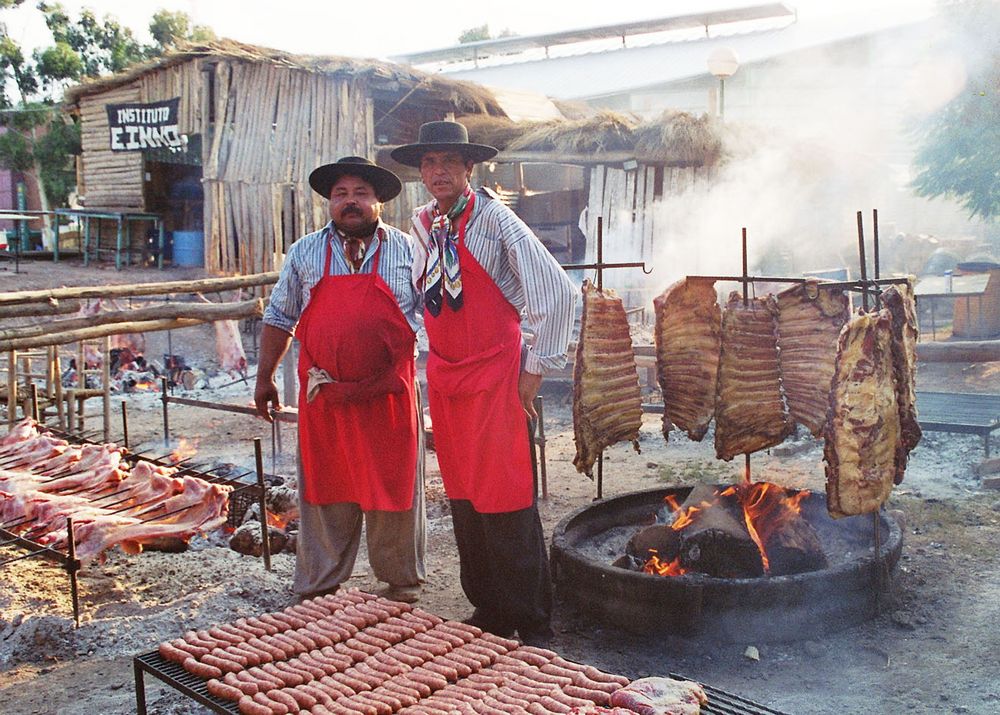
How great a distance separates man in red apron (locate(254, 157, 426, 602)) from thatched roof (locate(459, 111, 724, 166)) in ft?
33.8

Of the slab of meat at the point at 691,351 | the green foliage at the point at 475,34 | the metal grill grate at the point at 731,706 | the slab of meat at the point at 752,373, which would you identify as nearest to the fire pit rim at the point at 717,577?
the slab of meat at the point at 752,373

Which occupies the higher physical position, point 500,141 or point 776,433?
point 500,141

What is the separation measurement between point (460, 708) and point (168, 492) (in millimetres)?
4102

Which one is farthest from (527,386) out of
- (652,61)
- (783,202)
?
(652,61)

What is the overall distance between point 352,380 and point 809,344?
2.81 m

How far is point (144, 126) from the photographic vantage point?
2061 centimetres

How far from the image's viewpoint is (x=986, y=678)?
170 inches

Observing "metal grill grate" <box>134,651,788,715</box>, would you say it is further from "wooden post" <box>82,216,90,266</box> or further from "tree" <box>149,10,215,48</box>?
"tree" <box>149,10,215,48</box>

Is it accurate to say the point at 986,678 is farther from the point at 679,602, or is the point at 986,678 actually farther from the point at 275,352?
the point at 275,352

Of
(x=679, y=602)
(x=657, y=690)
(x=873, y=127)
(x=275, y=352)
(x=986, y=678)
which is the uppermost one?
(x=873, y=127)

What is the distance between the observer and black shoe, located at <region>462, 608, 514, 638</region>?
4.81 metres

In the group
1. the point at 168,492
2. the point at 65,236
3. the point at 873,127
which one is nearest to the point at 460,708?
the point at 168,492

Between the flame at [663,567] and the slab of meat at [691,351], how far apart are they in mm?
848

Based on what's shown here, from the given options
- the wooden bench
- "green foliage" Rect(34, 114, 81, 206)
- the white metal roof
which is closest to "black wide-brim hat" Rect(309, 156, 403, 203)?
the wooden bench
